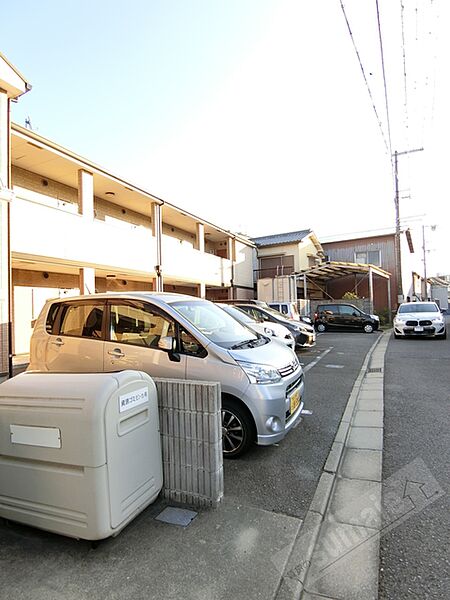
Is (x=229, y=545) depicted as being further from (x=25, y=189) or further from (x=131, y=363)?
(x=25, y=189)

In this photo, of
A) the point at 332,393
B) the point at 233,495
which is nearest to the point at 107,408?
the point at 233,495

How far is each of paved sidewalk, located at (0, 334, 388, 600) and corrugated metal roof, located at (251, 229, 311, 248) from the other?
21074 mm

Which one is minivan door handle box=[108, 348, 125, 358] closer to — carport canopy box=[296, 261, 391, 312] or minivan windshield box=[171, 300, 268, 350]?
minivan windshield box=[171, 300, 268, 350]

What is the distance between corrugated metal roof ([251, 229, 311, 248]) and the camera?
908 inches

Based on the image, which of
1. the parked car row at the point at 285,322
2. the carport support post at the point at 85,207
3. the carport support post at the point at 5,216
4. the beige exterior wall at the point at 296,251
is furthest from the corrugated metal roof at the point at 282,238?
the carport support post at the point at 5,216

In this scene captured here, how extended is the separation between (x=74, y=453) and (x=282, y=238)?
2346 centimetres

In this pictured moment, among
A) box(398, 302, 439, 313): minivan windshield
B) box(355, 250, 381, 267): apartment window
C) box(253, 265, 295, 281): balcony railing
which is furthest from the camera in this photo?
box(355, 250, 381, 267): apartment window

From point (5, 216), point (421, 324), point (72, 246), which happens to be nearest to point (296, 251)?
point (421, 324)

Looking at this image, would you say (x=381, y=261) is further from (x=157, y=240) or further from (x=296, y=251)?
(x=157, y=240)

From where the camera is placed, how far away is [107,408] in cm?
210

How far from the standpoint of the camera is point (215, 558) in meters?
2.11

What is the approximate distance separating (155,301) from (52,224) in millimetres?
6437

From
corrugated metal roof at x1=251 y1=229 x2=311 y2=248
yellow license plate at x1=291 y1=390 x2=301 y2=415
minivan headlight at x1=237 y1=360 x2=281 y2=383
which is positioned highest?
corrugated metal roof at x1=251 y1=229 x2=311 y2=248

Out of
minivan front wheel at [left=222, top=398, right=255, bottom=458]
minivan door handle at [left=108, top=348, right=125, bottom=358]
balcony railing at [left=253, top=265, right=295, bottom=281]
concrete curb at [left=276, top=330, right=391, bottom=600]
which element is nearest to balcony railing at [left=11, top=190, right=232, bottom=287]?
minivan door handle at [left=108, top=348, right=125, bottom=358]
